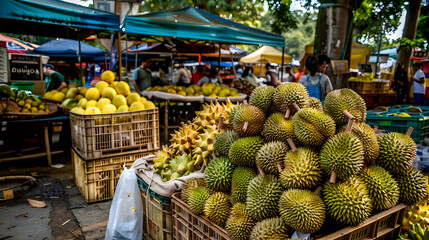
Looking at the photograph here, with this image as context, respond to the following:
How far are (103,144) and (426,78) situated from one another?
450 inches

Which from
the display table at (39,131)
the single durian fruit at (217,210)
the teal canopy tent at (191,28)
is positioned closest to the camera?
the single durian fruit at (217,210)

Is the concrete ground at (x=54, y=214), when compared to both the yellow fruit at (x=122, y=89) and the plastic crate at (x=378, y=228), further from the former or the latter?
the plastic crate at (x=378, y=228)

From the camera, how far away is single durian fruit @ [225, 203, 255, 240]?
5.24 feet

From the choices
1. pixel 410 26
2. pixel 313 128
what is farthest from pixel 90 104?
pixel 410 26

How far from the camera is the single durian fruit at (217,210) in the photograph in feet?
5.83

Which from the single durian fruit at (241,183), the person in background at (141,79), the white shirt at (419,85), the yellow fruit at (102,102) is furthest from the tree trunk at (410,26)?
the single durian fruit at (241,183)

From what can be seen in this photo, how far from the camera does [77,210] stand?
11.7 ft

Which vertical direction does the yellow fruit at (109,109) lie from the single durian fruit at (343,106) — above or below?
below

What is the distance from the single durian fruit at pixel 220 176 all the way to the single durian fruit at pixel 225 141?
0.35 ft

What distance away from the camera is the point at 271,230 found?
1.50m

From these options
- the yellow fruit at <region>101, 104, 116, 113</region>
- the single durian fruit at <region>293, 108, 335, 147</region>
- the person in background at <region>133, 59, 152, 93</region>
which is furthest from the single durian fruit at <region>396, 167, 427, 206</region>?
the person in background at <region>133, 59, 152, 93</region>

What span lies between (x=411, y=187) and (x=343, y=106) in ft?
2.17

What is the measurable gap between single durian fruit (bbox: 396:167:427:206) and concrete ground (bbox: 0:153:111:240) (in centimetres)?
280

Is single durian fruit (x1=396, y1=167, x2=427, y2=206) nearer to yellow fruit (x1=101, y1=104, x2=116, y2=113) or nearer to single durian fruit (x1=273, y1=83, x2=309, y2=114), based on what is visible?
single durian fruit (x1=273, y1=83, x2=309, y2=114)
